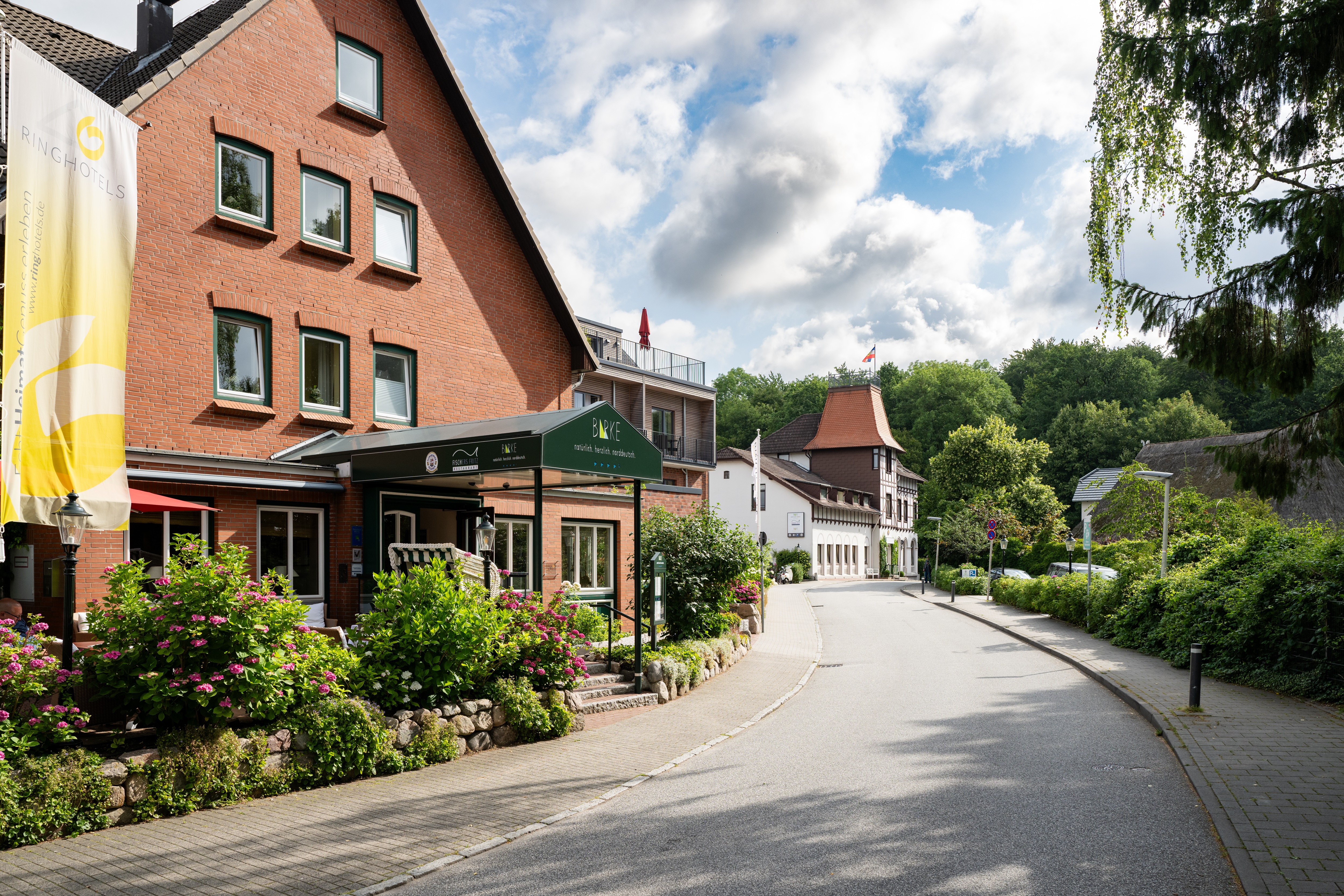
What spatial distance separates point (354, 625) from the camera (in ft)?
47.9

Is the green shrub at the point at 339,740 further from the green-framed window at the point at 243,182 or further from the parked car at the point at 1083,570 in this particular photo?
the parked car at the point at 1083,570

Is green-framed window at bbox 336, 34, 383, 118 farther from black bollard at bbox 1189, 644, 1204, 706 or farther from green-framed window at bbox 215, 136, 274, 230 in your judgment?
black bollard at bbox 1189, 644, 1204, 706

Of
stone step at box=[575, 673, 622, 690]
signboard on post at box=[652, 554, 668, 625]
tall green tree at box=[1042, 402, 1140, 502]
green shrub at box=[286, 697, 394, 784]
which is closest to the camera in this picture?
green shrub at box=[286, 697, 394, 784]

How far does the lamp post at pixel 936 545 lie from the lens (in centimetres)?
5262

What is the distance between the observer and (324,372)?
1566 cm

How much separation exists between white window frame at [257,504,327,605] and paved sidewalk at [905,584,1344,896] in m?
11.7

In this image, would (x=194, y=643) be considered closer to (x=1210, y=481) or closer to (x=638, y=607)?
(x=638, y=607)

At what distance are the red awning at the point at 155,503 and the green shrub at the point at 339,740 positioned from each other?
11.1 feet

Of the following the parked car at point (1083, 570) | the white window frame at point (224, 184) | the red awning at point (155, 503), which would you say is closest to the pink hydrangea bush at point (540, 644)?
the red awning at point (155, 503)

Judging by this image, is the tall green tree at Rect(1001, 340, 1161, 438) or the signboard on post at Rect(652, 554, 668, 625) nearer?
the signboard on post at Rect(652, 554, 668, 625)

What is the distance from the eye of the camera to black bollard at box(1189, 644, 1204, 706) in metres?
12.4

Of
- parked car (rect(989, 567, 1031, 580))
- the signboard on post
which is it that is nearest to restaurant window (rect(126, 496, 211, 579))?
the signboard on post

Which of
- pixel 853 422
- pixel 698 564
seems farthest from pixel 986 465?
pixel 698 564

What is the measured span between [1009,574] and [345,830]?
41.0 m
